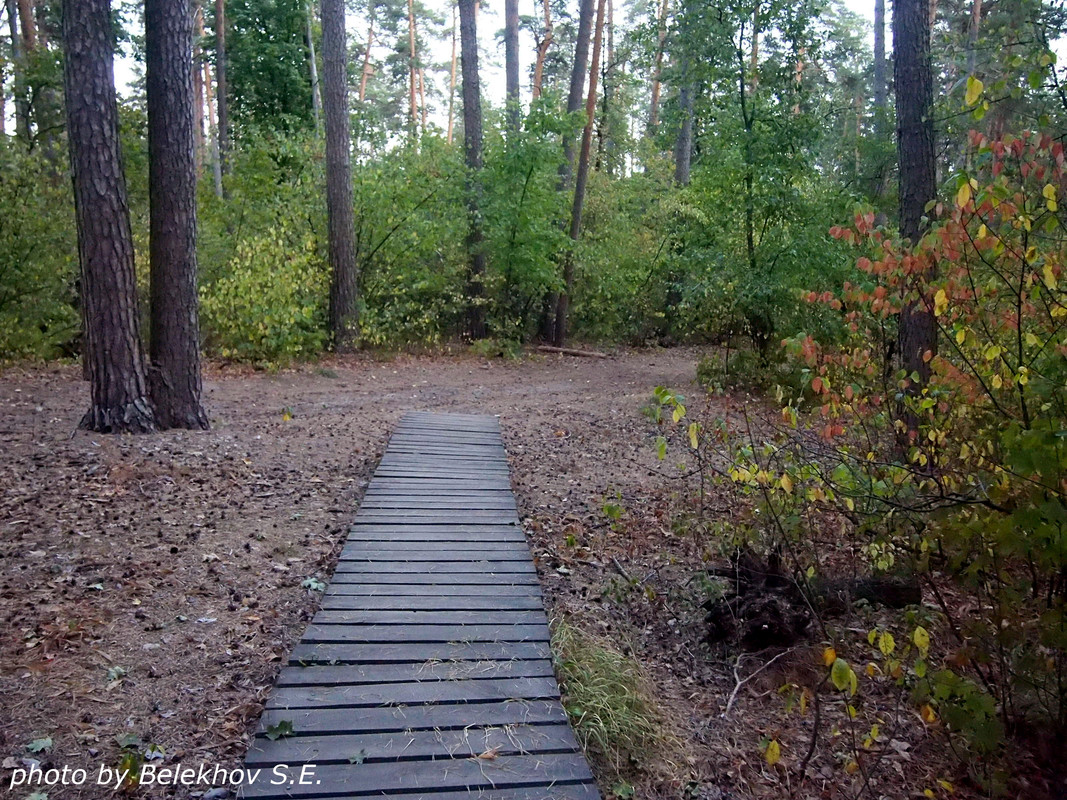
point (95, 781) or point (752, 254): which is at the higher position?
point (752, 254)

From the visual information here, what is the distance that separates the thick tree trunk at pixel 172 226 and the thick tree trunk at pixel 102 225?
28 centimetres

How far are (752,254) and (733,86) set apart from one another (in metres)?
2.60

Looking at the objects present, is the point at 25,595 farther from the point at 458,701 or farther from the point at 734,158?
the point at 734,158

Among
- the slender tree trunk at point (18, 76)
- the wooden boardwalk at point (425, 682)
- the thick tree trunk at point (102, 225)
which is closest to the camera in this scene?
the wooden boardwalk at point (425, 682)

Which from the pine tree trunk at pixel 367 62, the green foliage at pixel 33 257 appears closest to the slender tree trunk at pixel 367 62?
the pine tree trunk at pixel 367 62

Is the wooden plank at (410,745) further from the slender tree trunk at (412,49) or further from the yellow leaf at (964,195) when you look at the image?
the slender tree trunk at (412,49)

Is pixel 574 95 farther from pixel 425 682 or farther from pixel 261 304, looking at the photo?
pixel 425 682

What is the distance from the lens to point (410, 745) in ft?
10.2

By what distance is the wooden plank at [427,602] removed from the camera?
4324 mm

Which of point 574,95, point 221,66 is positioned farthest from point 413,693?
point 221,66

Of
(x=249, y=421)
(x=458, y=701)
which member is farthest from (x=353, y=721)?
(x=249, y=421)

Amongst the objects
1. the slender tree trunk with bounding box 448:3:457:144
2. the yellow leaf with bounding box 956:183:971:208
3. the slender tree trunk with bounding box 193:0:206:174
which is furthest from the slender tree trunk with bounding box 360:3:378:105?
the yellow leaf with bounding box 956:183:971:208

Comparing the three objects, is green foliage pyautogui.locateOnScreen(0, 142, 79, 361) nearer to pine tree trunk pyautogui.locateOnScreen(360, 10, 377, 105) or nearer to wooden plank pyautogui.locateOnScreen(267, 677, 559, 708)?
wooden plank pyautogui.locateOnScreen(267, 677, 559, 708)

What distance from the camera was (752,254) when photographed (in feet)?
39.0
